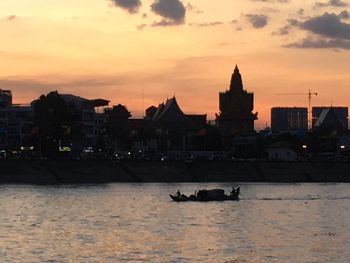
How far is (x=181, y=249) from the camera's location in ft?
294

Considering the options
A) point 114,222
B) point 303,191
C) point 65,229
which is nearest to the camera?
point 65,229

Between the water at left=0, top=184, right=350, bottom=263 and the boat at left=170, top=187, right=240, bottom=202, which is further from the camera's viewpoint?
the boat at left=170, top=187, right=240, bottom=202

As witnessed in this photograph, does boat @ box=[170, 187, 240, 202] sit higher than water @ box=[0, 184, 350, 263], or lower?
higher

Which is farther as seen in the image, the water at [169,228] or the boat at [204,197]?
the boat at [204,197]

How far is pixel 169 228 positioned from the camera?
364ft

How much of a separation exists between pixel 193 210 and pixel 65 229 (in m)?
33.7

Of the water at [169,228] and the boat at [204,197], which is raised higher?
the boat at [204,197]

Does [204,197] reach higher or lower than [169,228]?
higher

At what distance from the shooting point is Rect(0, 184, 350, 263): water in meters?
86.1

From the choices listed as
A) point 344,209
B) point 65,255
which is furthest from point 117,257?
point 344,209

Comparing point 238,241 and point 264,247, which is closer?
point 264,247

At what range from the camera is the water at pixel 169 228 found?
8612cm

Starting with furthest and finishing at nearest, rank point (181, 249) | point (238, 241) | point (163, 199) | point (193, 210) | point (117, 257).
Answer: point (163, 199)
point (193, 210)
point (238, 241)
point (181, 249)
point (117, 257)

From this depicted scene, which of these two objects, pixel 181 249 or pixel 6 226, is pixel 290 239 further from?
pixel 6 226
